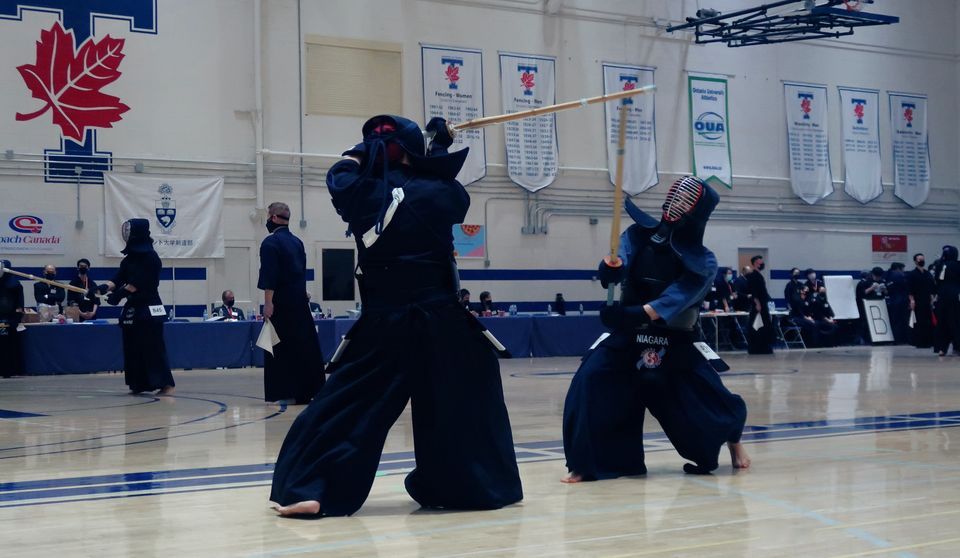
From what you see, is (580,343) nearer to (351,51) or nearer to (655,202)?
(655,202)

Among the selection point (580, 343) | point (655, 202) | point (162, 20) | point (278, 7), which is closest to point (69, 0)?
point (162, 20)

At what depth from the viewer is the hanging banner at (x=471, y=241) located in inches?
943

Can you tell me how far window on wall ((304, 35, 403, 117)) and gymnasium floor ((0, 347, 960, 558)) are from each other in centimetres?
1218

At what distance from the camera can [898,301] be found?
27.1 metres

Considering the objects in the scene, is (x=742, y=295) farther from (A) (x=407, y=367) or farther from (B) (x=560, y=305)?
(A) (x=407, y=367)

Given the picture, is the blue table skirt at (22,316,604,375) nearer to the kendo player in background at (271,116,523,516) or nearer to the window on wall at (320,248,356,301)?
the window on wall at (320,248,356,301)

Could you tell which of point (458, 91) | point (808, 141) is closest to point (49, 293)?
point (458, 91)

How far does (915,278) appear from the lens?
22.9 m

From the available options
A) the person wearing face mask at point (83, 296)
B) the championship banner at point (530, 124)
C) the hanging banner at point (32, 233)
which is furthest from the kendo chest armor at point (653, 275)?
→ the championship banner at point (530, 124)

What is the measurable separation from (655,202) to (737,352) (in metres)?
4.51

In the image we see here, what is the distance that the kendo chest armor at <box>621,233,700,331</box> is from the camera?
6770mm

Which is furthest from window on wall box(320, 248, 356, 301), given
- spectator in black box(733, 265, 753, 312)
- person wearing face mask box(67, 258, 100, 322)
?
spectator in black box(733, 265, 753, 312)

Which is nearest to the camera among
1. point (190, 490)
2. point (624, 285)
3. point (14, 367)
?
point (190, 490)

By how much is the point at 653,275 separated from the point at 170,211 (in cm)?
1612
